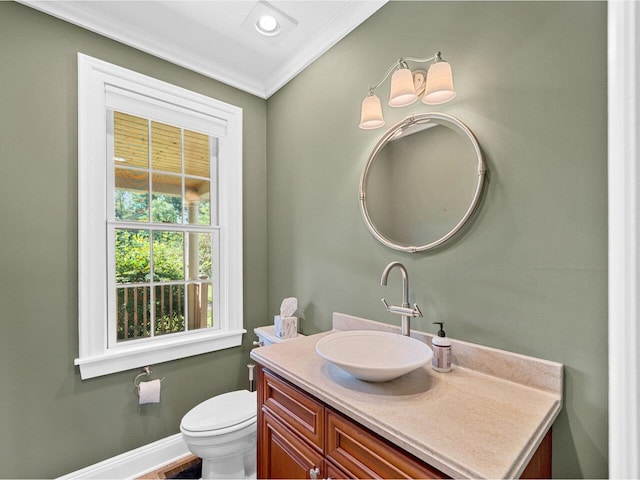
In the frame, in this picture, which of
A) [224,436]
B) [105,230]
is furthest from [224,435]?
[105,230]

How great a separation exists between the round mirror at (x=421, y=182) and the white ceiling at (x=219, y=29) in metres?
0.78

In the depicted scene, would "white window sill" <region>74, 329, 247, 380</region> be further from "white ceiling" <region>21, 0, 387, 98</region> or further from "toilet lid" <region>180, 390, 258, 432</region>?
"white ceiling" <region>21, 0, 387, 98</region>

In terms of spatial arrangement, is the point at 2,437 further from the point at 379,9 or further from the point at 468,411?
the point at 379,9

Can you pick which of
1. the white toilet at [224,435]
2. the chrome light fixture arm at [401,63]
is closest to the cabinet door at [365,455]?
the white toilet at [224,435]

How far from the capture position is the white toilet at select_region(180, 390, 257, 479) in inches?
62.2

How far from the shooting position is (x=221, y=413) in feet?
5.69

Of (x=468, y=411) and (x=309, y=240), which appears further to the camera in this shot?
(x=309, y=240)

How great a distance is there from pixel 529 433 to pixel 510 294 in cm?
48

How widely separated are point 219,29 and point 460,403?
230 centimetres

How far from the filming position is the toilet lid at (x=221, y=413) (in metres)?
1.62

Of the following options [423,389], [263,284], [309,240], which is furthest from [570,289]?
[263,284]

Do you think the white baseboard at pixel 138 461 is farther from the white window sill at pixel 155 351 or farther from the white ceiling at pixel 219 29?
the white ceiling at pixel 219 29

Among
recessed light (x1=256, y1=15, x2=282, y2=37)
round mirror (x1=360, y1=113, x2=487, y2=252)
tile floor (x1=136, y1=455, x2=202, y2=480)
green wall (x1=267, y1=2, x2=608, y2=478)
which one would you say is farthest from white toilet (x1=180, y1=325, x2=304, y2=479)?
recessed light (x1=256, y1=15, x2=282, y2=37)

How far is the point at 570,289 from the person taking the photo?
1013 millimetres
